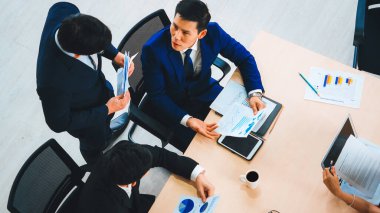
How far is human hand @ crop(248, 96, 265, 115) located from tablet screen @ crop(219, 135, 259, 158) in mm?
174

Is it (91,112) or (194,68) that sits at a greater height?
(194,68)

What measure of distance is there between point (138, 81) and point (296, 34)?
1.84 metres

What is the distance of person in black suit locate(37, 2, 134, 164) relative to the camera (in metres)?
1.68

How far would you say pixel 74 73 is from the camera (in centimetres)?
186

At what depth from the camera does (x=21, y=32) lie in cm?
350

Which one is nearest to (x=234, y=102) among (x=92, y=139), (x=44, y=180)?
(x=92, y=139)

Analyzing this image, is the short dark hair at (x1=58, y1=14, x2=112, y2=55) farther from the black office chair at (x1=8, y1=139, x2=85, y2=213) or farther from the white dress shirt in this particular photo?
the white dress shirt

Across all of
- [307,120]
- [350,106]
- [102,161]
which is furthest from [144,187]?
[350,106]

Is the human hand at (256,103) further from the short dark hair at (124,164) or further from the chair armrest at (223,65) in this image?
the short dark hair at (124,164)

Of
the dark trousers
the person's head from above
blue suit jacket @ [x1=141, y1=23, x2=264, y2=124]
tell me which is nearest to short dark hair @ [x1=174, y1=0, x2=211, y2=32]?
the person's head from above

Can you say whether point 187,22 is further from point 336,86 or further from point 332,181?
point 332,181

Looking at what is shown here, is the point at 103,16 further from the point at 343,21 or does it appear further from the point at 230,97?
the point at 343,21

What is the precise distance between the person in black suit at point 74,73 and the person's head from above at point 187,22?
0.32 metres

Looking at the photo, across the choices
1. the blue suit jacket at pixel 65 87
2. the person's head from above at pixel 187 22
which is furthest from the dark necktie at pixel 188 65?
the blue suit jacket at pixel 65 87
